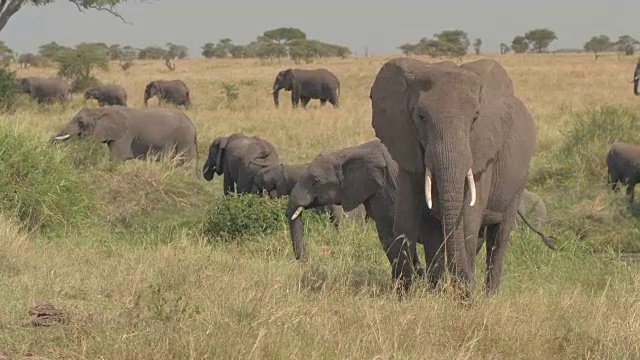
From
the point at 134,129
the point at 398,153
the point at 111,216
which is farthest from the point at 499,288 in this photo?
the point at 134,129

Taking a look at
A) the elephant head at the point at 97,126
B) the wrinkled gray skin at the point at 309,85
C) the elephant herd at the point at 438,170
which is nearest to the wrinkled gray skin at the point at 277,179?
the elephant herd at the point at 438,170

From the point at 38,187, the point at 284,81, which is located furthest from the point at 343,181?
the point at 284,81

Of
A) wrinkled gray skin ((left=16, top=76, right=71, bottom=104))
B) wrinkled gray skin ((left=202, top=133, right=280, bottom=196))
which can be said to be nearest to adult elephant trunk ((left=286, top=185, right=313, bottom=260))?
wrinkled gray skin ((left=202, top=133, right=280, bottom=196))

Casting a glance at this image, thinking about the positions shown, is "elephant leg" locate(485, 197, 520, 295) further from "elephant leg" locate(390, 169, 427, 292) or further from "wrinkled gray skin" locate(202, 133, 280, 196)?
"wrinkled gray skin" locate(202, 133, 280, 196)

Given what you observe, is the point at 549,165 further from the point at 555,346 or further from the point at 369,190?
the point at 555,346

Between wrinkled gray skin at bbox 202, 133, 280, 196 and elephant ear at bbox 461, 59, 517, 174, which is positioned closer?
elephant ear at bbox 461, 59, 517, 174

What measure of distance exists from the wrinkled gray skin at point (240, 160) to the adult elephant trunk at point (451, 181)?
7158mm

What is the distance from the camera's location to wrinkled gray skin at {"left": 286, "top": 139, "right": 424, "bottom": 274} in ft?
24.8

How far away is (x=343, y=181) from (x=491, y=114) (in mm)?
2363

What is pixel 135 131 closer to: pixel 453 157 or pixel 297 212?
pixel 297 212

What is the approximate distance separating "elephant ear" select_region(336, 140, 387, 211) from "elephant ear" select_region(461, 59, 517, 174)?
155 centimetres

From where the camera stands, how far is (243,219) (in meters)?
10.1

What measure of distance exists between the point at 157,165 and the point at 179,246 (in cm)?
558

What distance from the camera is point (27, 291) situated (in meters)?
5.72
